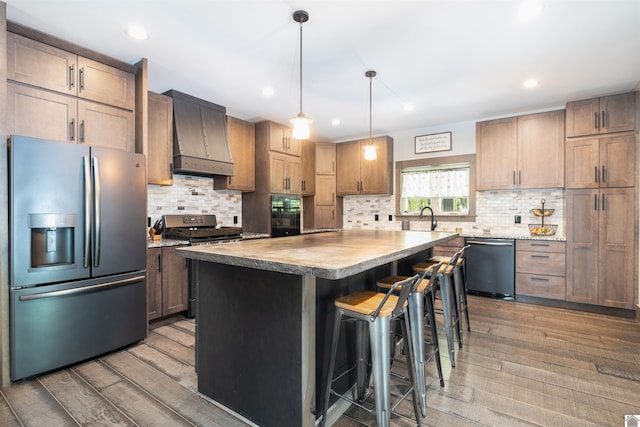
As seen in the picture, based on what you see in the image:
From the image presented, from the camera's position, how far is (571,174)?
404 cm

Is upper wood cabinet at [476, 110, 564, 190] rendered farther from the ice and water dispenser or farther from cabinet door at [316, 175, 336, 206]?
the ice and water dispenser

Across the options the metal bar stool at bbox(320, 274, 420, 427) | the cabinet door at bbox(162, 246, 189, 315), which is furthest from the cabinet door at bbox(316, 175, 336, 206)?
the metal bar stool at bbox(320, 274, 420, 427)

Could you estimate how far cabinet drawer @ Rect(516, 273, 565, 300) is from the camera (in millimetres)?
4062

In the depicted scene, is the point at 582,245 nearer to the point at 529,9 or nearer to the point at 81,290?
the point at 529,9

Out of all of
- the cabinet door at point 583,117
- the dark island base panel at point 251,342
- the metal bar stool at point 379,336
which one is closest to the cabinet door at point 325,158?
the cabinet door at point 583,117

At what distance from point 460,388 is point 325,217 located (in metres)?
4.06

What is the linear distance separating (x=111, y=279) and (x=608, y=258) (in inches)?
209

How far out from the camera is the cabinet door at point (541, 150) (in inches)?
165

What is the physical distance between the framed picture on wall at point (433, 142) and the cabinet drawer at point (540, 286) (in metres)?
2.19

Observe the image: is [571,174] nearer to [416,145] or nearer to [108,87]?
[416,145]

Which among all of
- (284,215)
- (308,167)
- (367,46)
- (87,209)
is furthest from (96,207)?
(308,167)

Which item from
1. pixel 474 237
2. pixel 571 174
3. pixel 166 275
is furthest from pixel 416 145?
pixel 166 275

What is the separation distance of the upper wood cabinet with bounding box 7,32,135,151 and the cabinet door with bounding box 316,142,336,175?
11.0 feet

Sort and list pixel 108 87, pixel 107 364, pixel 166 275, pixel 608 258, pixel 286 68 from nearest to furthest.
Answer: pixel 107 364
pixel 108 87
pixel 286 68
pixel 166 275
pixel 608 258
